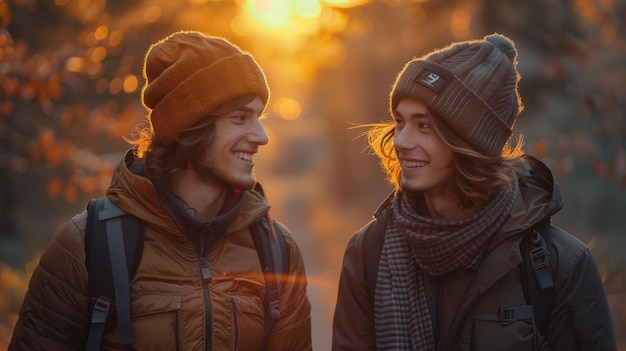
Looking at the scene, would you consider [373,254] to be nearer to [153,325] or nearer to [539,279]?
[539,279]

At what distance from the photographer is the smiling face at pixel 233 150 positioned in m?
3.53

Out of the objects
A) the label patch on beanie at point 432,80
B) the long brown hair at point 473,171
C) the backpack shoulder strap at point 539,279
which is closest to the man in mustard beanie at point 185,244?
the label patch on beanie at point 432,80

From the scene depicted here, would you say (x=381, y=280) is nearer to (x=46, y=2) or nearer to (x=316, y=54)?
(x=46, y=2)

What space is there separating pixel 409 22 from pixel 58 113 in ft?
43.5

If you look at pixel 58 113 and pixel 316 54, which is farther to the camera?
pixel 316 54

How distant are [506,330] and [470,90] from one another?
1.18m

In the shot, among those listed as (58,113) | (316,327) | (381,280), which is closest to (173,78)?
(381,280)

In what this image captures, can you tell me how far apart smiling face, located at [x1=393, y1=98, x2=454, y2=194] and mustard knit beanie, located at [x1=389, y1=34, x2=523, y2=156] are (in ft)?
0.25

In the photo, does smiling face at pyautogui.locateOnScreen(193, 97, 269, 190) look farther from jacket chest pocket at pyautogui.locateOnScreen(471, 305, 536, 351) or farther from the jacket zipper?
jacket chest pocket at pyautogui.locateOnScreen(471, 305, 536, 351)

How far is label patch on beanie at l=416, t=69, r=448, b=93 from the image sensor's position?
3451mm

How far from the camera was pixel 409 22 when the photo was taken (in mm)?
19250

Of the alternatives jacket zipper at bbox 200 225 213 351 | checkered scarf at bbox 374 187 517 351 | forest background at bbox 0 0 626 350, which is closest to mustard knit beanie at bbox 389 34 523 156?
checkered scarf at bbox 374 187 517 351

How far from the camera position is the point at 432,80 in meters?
3.48

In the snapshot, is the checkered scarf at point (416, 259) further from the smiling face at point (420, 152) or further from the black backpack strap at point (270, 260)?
the black backpack strap at point (270, 260)
